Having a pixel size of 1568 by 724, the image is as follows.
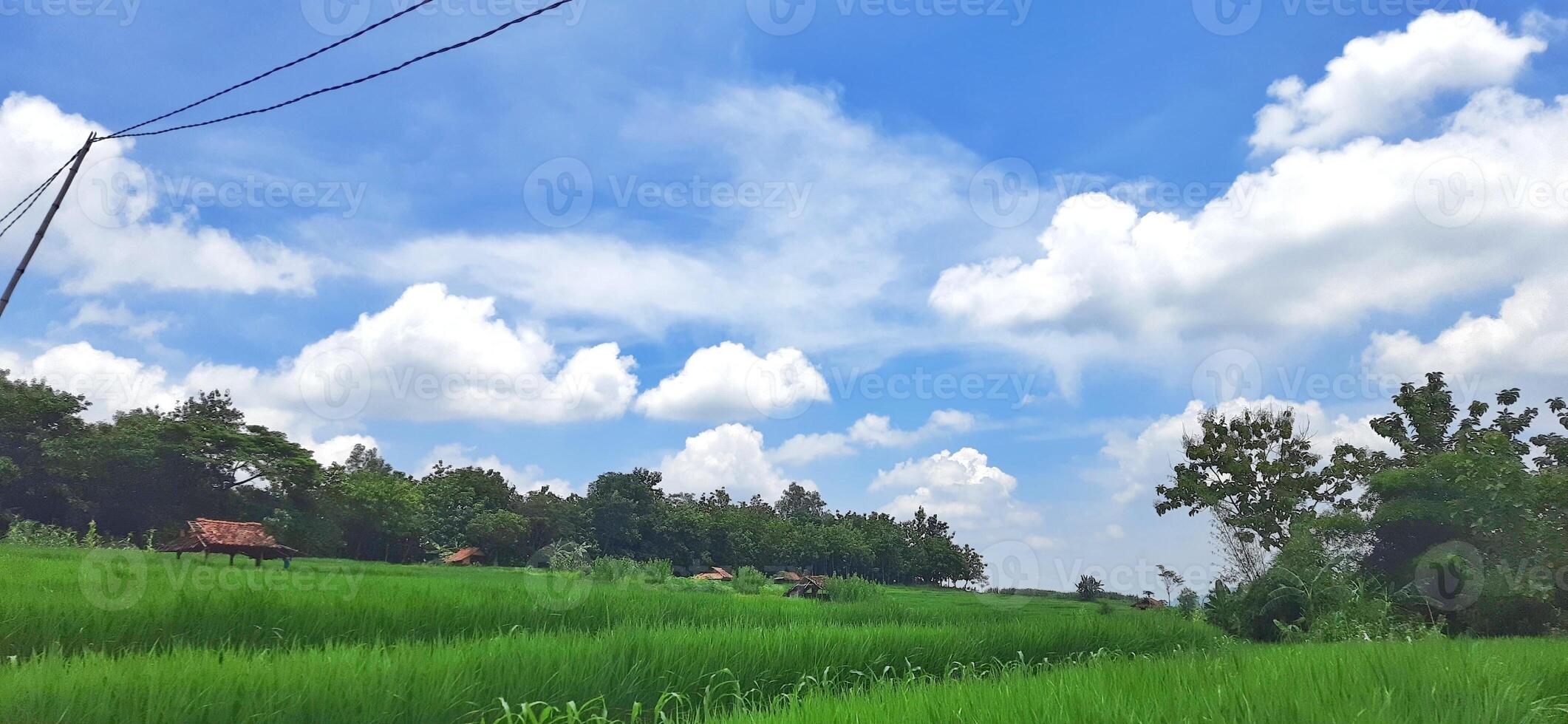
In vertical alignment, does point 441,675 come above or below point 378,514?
below

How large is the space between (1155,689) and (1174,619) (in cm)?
1285

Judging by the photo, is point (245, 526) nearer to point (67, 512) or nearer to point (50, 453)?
point (50, 453)

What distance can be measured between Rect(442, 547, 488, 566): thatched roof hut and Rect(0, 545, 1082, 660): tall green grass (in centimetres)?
4181

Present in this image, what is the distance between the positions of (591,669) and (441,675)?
4.21 feet

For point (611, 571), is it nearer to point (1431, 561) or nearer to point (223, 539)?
point (223, 539)

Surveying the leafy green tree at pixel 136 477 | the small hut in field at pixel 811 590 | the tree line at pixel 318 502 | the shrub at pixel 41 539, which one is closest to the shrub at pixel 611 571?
the small hut in field at pixel 811 590

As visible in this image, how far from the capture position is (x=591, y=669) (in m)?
6.95

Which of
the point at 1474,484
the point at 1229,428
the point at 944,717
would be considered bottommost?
the point at 944,717

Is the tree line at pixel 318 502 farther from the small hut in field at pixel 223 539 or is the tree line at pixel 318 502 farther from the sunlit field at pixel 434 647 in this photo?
the sunlit field at pixel 434 647

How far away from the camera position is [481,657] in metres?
6.61

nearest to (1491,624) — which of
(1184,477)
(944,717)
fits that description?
(1184,477)

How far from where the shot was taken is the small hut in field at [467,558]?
57.1 metres

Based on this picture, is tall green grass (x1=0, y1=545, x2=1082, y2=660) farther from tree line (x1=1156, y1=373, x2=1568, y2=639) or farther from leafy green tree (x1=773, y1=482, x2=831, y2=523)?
leafy green tree (x1=773, y1=482, x2=831, y2=523)

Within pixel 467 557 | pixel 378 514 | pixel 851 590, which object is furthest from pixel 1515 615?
pixel 378 514
